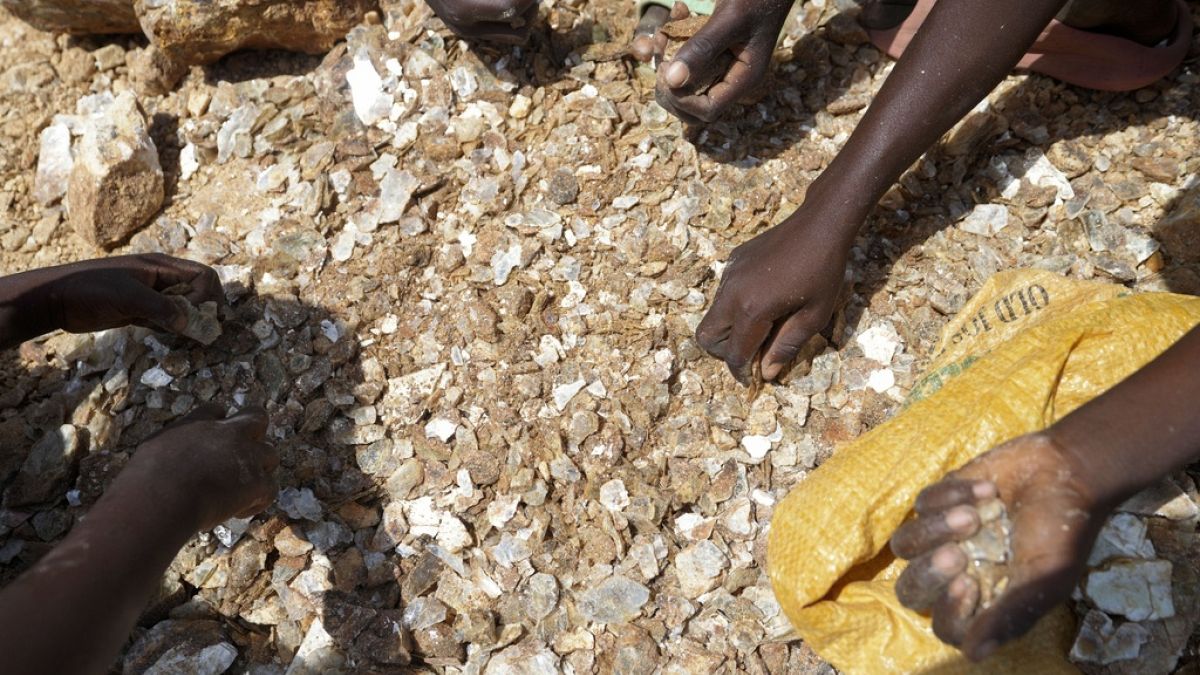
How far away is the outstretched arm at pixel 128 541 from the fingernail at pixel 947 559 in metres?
1.07

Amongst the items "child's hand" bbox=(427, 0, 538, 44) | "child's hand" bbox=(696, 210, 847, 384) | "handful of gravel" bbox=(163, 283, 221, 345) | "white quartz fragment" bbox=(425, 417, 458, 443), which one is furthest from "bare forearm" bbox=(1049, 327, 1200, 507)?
"handful of gravel" bbox=(163, 283, 221, 345)

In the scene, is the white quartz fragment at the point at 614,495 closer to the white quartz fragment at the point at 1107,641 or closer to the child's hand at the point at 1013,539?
the child's hand at the point at 1013,539

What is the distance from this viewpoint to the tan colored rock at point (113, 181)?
2.07 metres

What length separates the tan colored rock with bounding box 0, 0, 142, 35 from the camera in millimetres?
2340

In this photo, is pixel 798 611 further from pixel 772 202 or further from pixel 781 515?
pixel 772 202

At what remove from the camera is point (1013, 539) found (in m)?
1.11

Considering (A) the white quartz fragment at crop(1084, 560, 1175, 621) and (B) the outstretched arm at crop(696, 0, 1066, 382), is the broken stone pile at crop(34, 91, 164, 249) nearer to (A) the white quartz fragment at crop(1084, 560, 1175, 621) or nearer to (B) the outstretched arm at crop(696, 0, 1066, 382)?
(B) the outstretched arm at crop(696, 0, 1066, 382)

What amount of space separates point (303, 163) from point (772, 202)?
110 cm

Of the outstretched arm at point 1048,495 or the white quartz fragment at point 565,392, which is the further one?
the white quartz fragment at point 565,392

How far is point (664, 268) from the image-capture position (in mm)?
1924

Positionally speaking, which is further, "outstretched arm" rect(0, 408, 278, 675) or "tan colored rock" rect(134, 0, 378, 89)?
"tan colored rock" rect(134, 0, 378, 89)

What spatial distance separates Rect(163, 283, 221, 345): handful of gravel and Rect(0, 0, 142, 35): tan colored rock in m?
0.96

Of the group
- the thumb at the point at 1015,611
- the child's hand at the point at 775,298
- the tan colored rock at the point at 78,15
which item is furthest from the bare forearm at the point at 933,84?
the tan colored rock at the point at 78,15

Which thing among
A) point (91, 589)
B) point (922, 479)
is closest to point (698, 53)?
point (922, 479)
